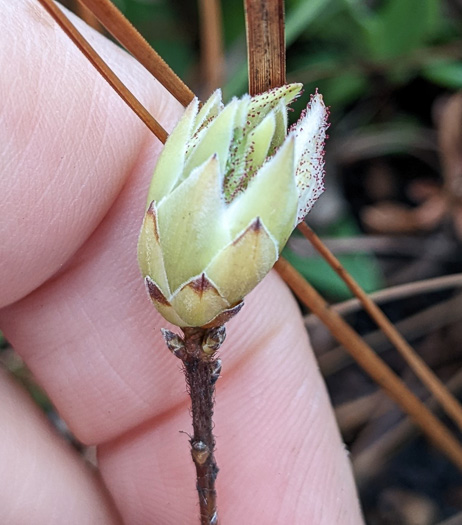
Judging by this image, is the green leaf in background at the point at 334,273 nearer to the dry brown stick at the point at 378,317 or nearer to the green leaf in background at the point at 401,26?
the dry brown stick at the point at 378,317

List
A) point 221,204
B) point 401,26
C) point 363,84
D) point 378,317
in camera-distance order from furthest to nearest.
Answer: point 363,84 → point 401,26 → point 378,317 → point 221,204

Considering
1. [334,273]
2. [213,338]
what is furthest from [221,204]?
[334,273]

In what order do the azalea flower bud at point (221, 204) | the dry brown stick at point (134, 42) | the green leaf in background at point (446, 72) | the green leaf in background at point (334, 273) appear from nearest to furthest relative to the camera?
the azalea flower bud at point (221, 204) < the dry brown stick at point (134, 42) < the green leaf in background at point (334, 273) < the green leaf in background at point (446, 72)

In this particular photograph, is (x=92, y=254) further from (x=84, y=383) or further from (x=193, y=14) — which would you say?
(x=193, y=14)

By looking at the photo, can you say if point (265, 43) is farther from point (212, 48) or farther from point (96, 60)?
point (212, 48)

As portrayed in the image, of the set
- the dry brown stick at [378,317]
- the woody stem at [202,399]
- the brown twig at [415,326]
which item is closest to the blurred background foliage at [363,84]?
the brown twig at [415,326]

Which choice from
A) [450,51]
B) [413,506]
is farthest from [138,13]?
[413,506]

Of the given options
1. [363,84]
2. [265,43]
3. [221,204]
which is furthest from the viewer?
[363,84]
